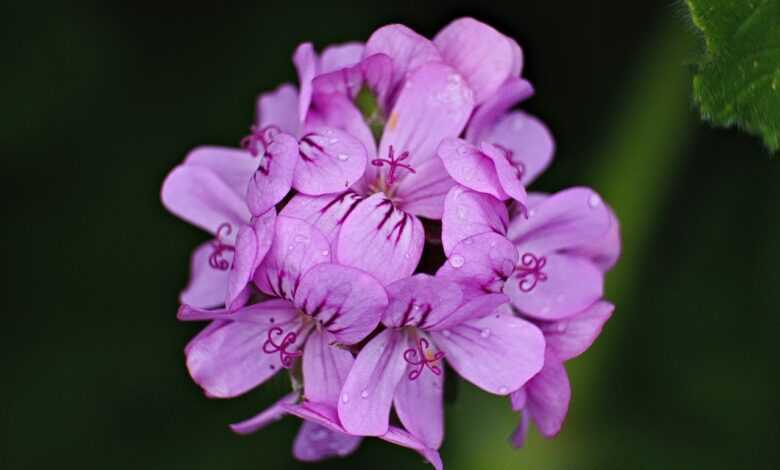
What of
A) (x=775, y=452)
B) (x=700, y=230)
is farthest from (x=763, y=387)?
(x=700, y=230)

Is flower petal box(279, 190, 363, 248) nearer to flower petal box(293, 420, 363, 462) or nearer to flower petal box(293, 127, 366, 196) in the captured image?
flower petal box(293, 127, 366, 196)

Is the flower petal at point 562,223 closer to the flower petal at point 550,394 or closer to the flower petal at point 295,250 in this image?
the flower petal at point 550,394

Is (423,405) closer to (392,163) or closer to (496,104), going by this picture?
(392,163)

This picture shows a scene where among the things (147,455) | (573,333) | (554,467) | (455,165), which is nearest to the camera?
(455,165)

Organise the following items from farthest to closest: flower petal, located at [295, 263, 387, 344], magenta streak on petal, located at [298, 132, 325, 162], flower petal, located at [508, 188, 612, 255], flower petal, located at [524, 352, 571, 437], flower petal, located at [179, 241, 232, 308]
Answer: flower petal, located at [179, 241, 232, 308] → flower petal, located at [508, 188, 612, 255] → flower petal, located at [524, 352, 571, 437] → magenta streak on petal, located at [298, 132, 325, 162] → flower petal, located at [295, 263, 387, 344]

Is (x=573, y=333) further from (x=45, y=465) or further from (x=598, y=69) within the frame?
(x=45, y=465)

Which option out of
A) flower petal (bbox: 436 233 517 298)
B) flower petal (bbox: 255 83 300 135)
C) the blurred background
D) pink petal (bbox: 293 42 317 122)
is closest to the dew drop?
flower petal (bbox: 436 233 517 298)
